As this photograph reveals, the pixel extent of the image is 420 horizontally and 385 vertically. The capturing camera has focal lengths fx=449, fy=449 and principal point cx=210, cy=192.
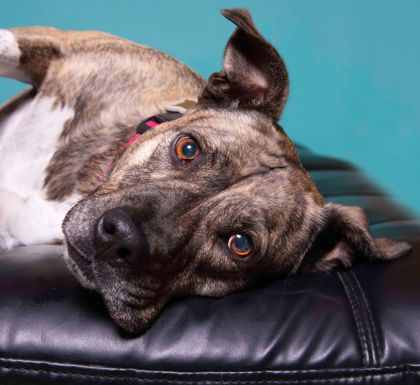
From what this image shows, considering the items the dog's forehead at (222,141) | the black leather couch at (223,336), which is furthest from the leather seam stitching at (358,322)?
the dog's forehead at (222,141)

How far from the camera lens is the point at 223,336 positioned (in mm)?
1758

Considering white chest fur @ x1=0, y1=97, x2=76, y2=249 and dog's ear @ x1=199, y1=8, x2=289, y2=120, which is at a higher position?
dog's ear @ x1=199, y1=8, x2=289, y2=120

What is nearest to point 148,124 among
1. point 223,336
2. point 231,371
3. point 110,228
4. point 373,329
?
point 110,228

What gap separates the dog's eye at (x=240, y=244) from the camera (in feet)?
7.52

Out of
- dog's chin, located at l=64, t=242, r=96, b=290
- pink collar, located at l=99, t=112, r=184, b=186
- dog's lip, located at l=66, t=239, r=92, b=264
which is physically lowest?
dog's chin, located at l=64, t=242, r=96, b=290

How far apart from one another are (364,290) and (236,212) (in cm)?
70

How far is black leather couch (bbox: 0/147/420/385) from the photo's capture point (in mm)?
1669

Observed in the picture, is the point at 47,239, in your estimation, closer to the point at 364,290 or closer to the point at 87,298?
the point at 87,298

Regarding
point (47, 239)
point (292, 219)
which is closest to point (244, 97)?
point (292, 219)

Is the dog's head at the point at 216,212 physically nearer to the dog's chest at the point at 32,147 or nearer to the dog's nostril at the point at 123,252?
the dog's nostril at the point at 123,252

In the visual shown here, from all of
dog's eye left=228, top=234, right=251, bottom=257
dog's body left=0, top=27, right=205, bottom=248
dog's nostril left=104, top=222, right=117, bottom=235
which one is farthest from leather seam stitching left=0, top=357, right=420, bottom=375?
dog's body left=0, top=27, right=205, bottom=248

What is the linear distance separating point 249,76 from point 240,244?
1.07 m

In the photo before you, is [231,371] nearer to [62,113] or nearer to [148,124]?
[148,124]

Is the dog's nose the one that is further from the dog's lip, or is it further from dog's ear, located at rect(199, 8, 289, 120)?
dog's ear, located at rect(199, 8, 289, 120)
